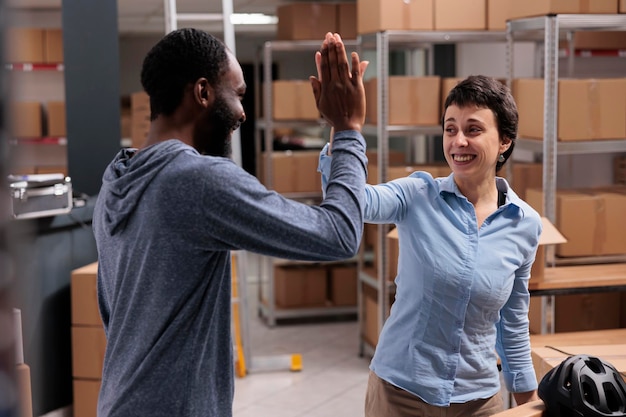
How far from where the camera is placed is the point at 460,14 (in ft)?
16.3

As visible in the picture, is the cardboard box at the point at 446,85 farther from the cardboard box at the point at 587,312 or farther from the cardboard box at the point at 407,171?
the cardboard box at the point at 587,312

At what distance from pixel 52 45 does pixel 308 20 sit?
3805 millimetres

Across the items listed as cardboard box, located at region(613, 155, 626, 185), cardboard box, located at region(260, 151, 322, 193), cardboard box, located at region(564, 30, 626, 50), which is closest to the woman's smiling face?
cardboard box, located at region(613, 155, 626, 185)

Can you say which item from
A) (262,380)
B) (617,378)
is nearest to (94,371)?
(262,380)

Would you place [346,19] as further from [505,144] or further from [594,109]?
[505,144]

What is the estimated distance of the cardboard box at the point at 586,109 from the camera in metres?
4.12

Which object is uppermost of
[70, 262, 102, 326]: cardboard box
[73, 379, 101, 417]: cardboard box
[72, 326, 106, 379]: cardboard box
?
[70, 262, 102, 326]: cardboard box

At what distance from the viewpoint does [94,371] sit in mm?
4105

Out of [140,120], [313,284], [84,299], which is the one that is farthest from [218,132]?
[140,120]

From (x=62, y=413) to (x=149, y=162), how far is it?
3442 mm

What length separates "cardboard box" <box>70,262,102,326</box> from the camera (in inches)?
161

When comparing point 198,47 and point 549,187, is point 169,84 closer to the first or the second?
point 198,47

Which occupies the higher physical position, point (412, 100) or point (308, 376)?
point (412, 100)

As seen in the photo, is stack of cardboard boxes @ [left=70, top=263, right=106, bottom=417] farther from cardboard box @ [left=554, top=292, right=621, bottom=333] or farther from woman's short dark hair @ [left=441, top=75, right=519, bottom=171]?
woman's short dark hair @ [left=441, top=75, right=519, bottom=171]
